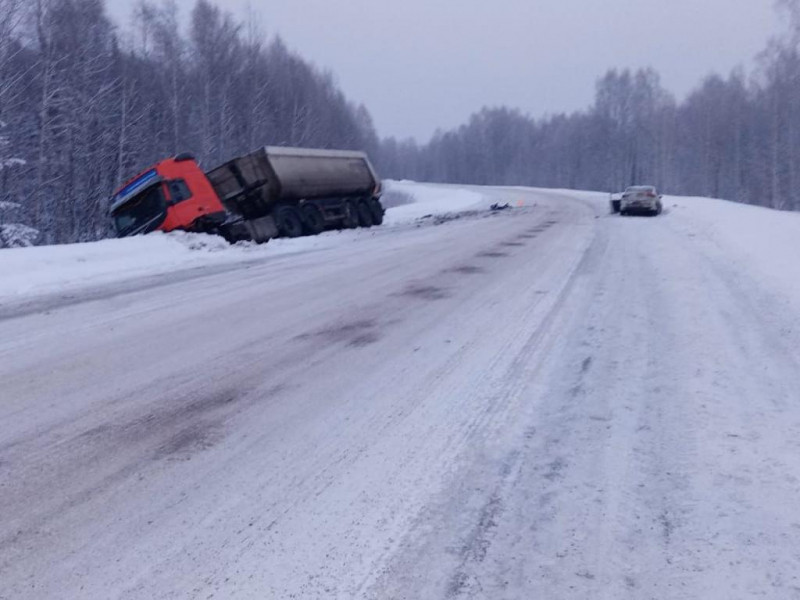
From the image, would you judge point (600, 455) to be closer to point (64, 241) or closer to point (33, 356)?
point (33, 356)

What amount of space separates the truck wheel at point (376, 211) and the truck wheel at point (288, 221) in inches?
216

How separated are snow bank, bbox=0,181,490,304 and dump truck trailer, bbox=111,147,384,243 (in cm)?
104

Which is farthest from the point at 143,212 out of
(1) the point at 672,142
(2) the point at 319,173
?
(1) the point at 672,142

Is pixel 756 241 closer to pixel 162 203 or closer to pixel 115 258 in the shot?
pixel 115 258

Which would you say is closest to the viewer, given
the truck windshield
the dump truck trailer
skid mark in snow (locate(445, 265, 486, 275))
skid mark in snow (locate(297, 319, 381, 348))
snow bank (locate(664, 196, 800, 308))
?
skid mark in snow (locate(297, 319, 381, 348))

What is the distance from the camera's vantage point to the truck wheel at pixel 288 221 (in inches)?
950

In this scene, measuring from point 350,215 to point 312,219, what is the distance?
278 centimetres

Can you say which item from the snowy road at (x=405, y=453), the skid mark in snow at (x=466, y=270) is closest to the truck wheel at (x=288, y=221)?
the skid mark in snow at (x=466, y=270)

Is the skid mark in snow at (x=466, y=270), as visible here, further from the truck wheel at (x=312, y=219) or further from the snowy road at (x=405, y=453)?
the truck wheel at (x=312, y=219)

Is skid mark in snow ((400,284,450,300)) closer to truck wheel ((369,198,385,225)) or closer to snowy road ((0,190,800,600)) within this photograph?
snowy road ((0,190,800,600))

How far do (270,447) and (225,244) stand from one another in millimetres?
16401

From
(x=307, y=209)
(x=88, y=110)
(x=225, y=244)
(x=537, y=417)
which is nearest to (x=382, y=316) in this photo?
(x=537, y=417)

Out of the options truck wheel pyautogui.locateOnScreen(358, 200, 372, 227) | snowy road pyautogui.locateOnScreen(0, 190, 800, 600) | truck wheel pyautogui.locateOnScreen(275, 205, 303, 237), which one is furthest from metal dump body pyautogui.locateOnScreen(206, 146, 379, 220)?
snowy road pyautogui.locateOnScreen(0, 190, 800, 600)

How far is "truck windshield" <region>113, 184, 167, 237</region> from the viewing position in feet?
67.1
